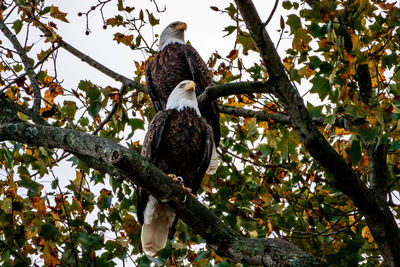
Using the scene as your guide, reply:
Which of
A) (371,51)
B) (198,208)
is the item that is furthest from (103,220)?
(371,51)

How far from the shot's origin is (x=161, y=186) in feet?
7.81

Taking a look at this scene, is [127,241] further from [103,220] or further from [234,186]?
[234,186]

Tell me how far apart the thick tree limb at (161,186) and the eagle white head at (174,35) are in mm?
2964

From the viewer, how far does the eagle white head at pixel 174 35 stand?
543 cm

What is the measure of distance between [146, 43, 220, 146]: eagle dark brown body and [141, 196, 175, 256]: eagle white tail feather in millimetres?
1318

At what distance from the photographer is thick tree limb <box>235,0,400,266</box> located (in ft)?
7.72

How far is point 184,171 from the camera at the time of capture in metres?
4.16

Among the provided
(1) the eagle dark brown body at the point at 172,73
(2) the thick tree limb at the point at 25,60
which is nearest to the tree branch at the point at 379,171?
(2) the thick tree limb at the point at 25,60

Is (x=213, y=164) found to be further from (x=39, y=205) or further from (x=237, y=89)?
(x=39, y=205)

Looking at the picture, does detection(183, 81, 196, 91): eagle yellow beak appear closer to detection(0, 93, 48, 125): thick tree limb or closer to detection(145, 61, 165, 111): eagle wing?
detection(145, 61, 165, 111): eagle wing

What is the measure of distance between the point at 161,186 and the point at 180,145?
1.65 m

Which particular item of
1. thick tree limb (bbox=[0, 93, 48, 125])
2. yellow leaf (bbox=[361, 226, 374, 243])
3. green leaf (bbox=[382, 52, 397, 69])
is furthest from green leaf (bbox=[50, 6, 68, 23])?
yellow leaf (bbox=[361, 226, 374, 243])

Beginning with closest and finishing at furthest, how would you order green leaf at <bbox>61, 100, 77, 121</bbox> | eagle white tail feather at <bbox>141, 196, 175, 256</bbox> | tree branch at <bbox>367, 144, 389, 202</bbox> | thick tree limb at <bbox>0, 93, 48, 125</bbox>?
thick tree limb at <bbox>0, 93, 48, 125</bbox> < tree branch at <bbox>367, 144, 389, 202</bbox> < green leaf at <bbox>61, 100, 77, 121</bbox> < eagle white tail feather at <bbox>141, 196, 175, 256</bbox>

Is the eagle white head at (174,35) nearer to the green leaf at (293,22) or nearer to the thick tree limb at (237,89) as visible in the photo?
the thick tree limb at (237,89)
